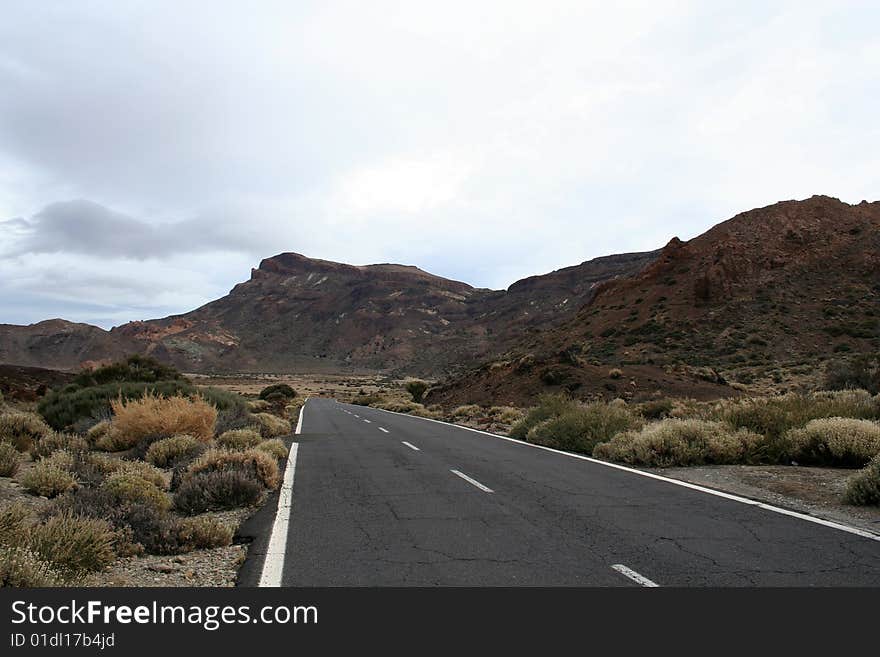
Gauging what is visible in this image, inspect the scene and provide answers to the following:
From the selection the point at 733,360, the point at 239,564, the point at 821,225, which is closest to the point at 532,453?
the point at 239,564

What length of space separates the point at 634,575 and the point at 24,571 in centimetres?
471

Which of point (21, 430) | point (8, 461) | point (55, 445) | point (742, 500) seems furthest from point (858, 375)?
point (21, 430)

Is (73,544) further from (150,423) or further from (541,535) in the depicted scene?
(150,423)

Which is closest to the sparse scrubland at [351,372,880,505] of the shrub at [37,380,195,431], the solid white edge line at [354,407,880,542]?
the solid white edge line at [354,407,880,542]

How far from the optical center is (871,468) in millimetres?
7316

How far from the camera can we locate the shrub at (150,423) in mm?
12648

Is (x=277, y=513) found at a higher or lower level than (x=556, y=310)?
lower

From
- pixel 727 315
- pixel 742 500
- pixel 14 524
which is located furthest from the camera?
pixel 727 315

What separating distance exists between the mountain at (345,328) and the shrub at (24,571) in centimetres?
8892

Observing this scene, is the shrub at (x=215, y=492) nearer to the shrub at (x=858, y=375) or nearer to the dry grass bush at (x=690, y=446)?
the dry grass bush at (x=690, y=446)

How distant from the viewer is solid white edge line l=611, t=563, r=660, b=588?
4490mm

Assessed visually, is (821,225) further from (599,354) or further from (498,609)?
(498,609)

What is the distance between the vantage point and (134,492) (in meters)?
6.83

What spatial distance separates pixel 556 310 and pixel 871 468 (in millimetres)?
104790
